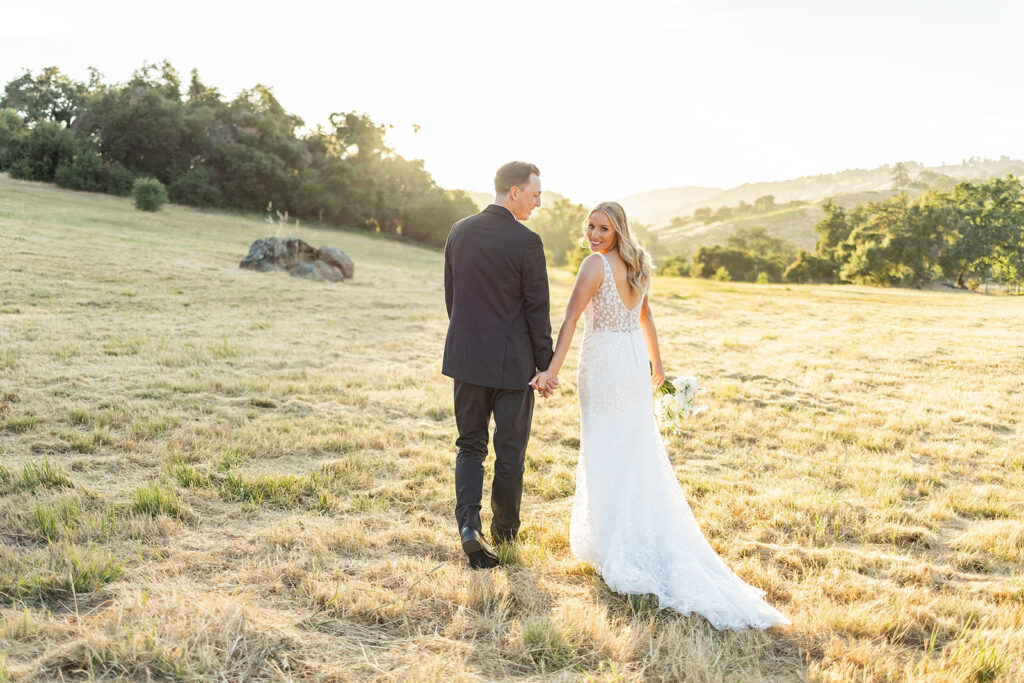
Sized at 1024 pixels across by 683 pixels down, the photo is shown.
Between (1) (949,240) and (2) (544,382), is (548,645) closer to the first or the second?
(2) (544,382)

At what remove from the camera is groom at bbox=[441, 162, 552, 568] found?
164 inches

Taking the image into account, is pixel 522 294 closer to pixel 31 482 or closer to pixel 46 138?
pixel 31 482

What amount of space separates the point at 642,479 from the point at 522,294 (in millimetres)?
1418

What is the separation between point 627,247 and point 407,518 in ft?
8.90

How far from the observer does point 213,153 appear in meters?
47.3

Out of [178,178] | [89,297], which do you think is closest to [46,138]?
[178,178]

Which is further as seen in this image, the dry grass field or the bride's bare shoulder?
the bride's bare shoulder

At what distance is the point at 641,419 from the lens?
417cm

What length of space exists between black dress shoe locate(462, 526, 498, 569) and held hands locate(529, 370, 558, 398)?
1.01 meters

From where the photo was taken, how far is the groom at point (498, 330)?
4.18 metres

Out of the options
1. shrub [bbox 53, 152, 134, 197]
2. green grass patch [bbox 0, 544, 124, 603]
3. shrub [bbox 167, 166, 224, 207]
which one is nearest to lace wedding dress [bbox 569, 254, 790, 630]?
green grass patch [bbox 0, 544, 124, 603]

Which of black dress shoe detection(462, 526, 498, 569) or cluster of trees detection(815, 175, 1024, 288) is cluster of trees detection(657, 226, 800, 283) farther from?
black dress shoe detection(462, 526, 498, 569)

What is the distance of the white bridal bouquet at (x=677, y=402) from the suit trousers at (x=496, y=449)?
115 cm

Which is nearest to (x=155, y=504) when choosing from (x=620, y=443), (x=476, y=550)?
(x=476, y=550)
